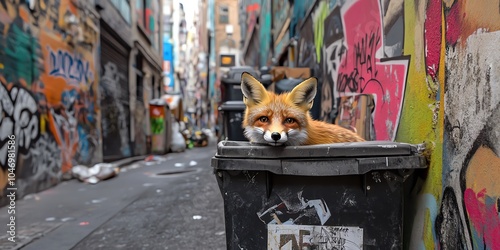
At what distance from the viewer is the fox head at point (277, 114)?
2.00 metres

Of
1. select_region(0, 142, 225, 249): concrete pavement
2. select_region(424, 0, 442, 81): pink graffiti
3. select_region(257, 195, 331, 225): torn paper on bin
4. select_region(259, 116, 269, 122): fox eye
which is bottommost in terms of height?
select_region(0, 142, 225, 249): concrete pavement

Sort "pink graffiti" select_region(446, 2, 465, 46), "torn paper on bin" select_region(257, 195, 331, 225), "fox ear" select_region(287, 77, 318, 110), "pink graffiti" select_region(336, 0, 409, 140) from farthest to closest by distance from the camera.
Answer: "pink graffiti" select_region(336, 0, 409, 140) < "fox ear" select_region(287, 77, 318, 110) < "torn paper on bin" select_region(257, 195, 331, 225) < "pink graffiti" select_region(446, 2, 465, 46)

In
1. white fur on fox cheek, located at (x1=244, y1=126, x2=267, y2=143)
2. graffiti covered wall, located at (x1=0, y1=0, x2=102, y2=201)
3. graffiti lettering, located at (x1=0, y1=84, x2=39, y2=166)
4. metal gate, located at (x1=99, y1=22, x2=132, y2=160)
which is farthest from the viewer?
metal gate, located at (x1=99, y1=22, x2=132, y2=160)

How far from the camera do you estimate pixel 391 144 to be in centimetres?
196

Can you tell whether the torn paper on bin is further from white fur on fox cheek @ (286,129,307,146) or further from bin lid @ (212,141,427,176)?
white fur on fox cheek @ (286,129,307,146)

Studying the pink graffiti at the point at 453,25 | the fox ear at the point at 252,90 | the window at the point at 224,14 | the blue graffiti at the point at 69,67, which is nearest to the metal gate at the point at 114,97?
the blue graffiti at the point at 69,67

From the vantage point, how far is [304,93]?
7.35ft

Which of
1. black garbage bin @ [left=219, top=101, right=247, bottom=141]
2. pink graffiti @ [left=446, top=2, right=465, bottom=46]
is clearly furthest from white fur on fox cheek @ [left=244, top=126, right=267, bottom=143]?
black garbage bin @ [left=219, top=101, right=247, bottom=141]

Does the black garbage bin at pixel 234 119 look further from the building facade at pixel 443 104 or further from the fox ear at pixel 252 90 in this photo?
the fox ear at pixel 252 90

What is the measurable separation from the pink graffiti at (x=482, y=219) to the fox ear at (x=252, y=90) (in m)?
1.23

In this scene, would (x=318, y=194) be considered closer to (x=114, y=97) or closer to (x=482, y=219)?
(x=482, y=219)

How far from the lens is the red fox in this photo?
79.2 inches

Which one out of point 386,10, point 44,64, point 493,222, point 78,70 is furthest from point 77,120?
point 493,222

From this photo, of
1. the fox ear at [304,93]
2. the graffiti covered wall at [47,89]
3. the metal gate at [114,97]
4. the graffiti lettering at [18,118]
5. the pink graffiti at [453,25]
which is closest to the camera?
the pink graffiti at [453,25]
